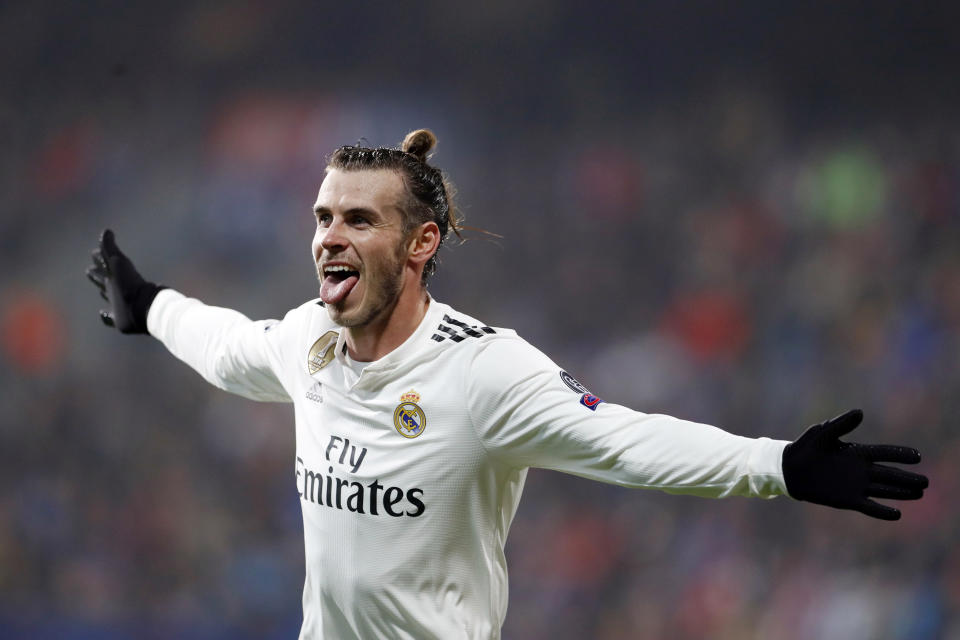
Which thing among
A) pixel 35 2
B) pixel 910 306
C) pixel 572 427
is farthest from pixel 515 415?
pixel 35 2

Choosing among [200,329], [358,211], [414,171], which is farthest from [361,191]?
[200,329]

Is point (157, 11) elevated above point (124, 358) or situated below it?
above

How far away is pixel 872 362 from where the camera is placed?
4.62 m

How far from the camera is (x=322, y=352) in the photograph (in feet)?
7.69

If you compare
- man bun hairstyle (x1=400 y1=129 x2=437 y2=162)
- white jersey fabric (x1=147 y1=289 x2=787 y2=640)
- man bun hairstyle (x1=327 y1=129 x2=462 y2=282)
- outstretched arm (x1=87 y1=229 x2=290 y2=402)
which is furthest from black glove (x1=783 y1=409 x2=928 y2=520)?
outstretched arm (x1=87 y1=229 x2=290 y2=402)

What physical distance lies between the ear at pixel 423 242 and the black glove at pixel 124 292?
99cm

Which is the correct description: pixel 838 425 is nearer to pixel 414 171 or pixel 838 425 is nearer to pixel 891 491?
pixel 891 491

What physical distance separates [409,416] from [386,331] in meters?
0.24

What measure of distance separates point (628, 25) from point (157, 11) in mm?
2700

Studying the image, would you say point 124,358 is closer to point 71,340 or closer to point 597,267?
point 71,340

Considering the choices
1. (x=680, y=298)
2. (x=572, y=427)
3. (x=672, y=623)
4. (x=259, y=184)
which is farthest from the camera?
(x=259, y=184)

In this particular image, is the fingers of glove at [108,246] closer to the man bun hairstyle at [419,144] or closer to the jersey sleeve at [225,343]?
the jersey sleeve at [225,343]

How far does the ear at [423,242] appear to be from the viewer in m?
2.30

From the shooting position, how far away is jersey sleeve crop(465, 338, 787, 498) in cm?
176
